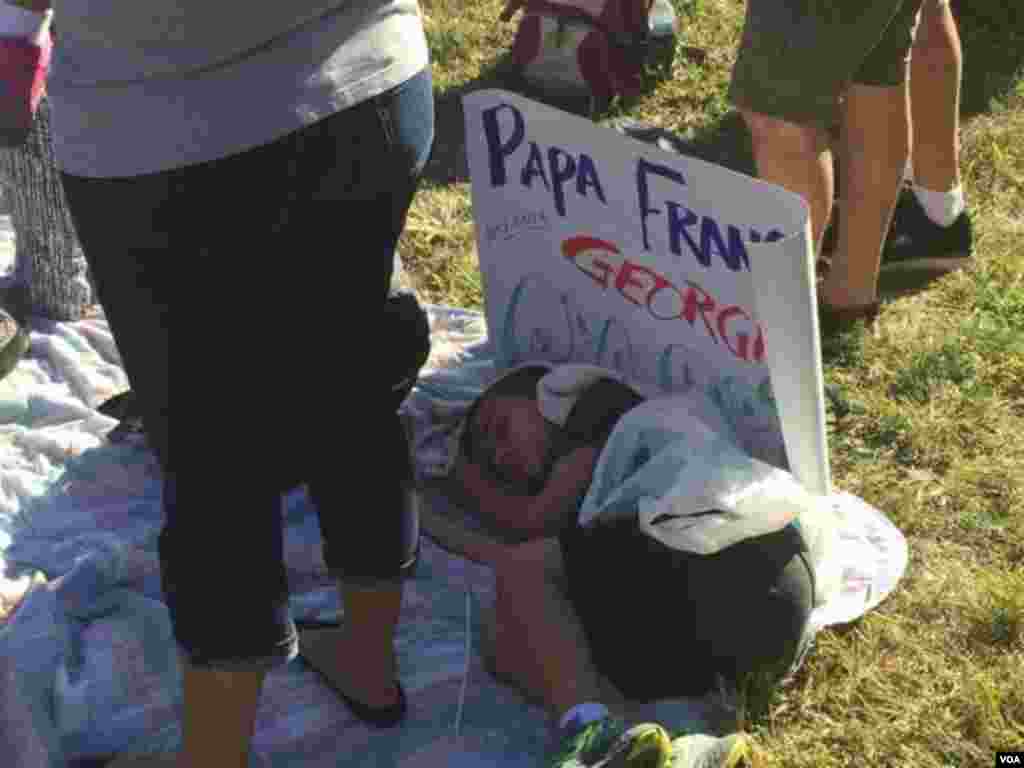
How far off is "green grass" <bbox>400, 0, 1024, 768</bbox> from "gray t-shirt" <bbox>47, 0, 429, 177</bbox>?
112 centimetres

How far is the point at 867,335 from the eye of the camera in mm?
3045

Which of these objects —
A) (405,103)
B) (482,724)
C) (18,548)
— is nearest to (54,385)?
(18,548)

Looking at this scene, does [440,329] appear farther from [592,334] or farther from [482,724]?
[482,724]

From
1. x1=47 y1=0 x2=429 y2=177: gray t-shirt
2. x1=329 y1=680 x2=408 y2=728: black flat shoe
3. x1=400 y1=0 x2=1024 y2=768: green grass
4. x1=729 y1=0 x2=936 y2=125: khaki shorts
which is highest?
x1=47 y1=0 x2=429 y2=177: gray t-shirt

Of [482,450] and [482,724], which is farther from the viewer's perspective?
[482,450]

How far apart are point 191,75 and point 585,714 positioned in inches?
38.0

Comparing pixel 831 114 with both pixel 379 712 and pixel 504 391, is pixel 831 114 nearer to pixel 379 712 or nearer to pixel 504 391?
pixel 504 391

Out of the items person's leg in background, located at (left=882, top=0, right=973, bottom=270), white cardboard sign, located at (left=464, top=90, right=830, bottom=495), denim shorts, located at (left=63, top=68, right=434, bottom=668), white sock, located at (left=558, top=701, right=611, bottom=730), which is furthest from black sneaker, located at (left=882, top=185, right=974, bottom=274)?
denim shorts, located at (left=63, top=68, right=434, bottom=668)

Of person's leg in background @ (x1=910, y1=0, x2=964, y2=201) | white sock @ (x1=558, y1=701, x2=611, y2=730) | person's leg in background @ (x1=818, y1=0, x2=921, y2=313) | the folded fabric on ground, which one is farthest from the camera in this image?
person's leg in background @ (x1=910, y1=0, x2=964, y2=201)

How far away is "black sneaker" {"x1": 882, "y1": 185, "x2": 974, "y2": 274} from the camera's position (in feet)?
10.6

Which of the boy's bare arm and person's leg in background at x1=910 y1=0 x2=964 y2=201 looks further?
person's leg in background at x1=910 y1=0 x2=964 y2=201

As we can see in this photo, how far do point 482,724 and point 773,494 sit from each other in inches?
20.4

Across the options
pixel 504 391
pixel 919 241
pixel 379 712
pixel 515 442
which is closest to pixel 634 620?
pixel 379 712

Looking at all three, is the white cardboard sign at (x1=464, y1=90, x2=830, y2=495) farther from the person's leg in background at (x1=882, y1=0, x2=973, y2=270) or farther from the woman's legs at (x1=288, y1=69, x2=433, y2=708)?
the person's leg in background at (x1=882, y1=0, x2=973, y2=270)
